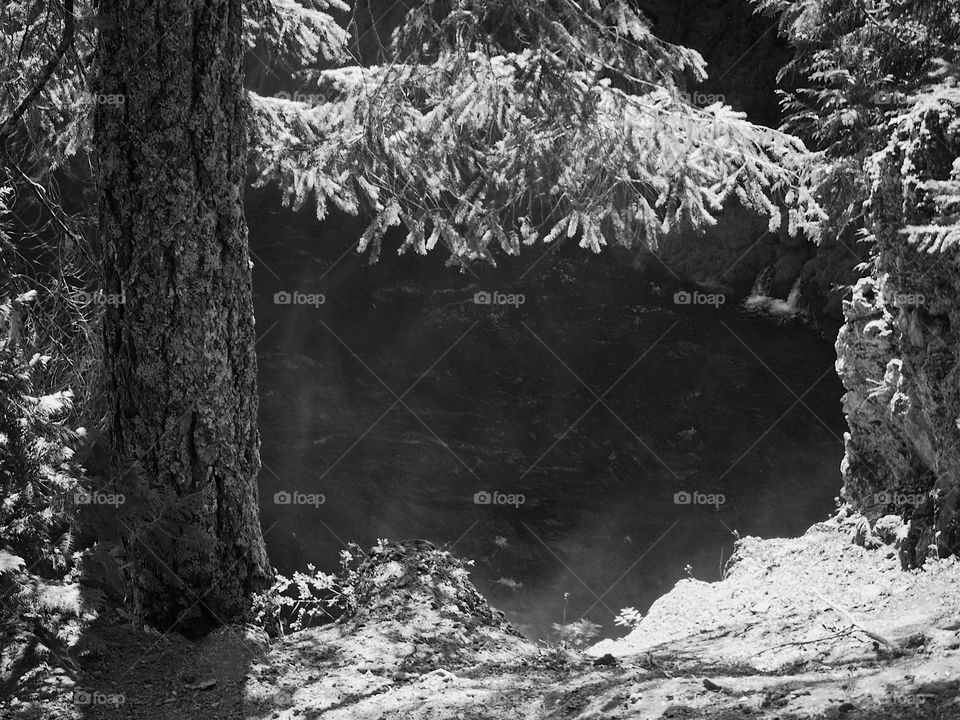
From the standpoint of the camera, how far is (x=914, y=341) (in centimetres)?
498

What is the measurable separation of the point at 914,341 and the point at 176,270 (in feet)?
13.6

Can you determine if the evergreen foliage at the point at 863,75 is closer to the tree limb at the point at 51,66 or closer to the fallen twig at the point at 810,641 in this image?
the fallen twig at the point at 810,641

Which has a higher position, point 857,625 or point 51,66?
point 51,66

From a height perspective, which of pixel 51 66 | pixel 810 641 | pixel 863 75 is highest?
pixel 863 75

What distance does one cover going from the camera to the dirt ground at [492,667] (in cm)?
323

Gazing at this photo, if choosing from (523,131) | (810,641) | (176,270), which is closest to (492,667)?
(810,641)

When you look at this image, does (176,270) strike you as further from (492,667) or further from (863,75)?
(863,75)

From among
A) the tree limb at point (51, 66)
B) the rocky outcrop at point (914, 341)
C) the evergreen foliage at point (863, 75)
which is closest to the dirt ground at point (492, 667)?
the rocky outcrop at point (914, 341)

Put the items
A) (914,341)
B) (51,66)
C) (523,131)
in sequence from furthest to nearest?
1. (523,131)
2. (914,341)
3. (51,66)

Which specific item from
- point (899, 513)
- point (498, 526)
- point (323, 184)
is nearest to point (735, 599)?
point (899, 513)

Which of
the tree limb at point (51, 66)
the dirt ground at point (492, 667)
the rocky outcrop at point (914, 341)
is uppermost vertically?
the tree limb at point (51, 66)

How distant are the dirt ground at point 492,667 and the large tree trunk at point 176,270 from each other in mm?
499

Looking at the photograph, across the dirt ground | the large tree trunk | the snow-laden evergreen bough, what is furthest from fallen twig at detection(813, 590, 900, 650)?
the large tree trunk

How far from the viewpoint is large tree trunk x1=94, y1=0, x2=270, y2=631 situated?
12.5ft
